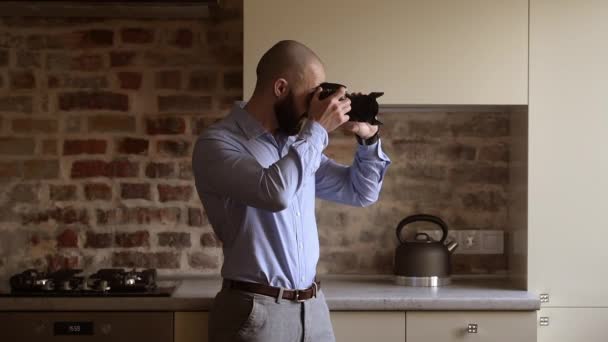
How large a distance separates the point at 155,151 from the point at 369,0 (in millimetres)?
1038

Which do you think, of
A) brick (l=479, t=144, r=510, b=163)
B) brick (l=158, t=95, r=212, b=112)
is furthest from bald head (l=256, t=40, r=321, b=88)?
brick (l=479, t=144, r=510, b=163)

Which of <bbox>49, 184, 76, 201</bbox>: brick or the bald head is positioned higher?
the bald head

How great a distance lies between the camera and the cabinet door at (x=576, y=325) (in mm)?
2998

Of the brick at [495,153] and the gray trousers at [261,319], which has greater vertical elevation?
the brick at [495,153]

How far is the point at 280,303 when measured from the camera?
232 cm

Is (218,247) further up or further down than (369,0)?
further down

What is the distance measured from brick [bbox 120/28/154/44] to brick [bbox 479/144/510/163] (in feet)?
4.54

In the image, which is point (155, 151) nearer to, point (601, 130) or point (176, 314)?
point (176, 314)

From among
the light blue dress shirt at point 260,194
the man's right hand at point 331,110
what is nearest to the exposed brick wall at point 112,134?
the light blue dress shirt at point 260,194

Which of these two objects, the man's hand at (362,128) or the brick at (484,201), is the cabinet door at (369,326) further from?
the brick at (484,201)

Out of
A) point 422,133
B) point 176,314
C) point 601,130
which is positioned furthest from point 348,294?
point 601,130

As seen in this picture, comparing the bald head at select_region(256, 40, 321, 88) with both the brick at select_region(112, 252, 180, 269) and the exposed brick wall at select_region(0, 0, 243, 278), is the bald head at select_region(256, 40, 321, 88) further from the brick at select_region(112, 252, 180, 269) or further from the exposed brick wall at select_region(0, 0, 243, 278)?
the brick at select_region(112, 252, 180, 269)

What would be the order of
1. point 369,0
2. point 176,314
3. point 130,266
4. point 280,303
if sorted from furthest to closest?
1. point 130,266
2. point 369,0
3. point 176,314
4. point 280,303

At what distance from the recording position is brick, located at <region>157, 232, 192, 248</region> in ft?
11.1
